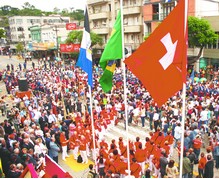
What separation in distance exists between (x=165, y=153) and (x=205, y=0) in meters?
25.6

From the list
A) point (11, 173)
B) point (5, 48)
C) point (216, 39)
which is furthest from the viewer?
point (5, 48)

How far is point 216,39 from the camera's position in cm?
2841

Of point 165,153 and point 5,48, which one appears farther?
point 5,48

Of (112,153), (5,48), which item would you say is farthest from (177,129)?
(5,48)

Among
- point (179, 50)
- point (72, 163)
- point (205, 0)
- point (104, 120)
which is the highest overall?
point (205, 0)

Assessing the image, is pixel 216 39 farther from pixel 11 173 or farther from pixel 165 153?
pixel 11 173

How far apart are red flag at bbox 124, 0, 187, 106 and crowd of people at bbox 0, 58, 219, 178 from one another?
6.47 ft

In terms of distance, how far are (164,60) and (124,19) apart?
3802 centimetres

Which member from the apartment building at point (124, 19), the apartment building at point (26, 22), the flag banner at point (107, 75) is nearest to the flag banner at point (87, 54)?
the flag banner at point (107, 75)

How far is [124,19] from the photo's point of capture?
4306cm

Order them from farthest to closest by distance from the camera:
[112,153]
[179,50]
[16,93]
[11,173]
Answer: [16,93], [112,153], [11,173], [179,50]

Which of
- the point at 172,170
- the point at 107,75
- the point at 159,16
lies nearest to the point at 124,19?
the point at 159,16

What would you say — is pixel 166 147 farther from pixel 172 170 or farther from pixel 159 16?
pixel 159 16

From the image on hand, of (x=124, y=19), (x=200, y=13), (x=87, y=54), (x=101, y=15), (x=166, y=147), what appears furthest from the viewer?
(x=101, y=15)
